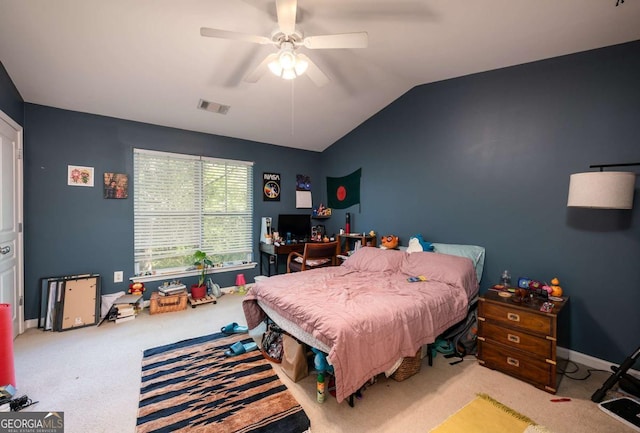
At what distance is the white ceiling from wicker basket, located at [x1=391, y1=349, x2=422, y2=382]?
274cm

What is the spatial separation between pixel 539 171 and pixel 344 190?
8.88 ft

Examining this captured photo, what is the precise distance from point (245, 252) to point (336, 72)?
309cm

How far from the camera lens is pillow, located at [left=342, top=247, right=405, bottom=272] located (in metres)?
3.10

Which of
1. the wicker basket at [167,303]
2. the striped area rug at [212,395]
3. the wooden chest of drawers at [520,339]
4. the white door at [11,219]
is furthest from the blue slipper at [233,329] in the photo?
the wooden chest of drawers at [520,339]

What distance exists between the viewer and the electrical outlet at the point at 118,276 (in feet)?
11.0

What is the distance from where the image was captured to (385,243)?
364cm

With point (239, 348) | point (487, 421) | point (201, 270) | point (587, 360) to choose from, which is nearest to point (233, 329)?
point (239, 348)

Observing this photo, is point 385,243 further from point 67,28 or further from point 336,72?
point 67,28

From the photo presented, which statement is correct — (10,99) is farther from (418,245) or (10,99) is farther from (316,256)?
(418,245)

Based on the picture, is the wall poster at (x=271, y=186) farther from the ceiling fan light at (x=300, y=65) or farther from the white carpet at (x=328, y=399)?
the ceiling fan light at (x=300, y=65)

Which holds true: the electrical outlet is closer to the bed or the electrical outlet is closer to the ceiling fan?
the bed

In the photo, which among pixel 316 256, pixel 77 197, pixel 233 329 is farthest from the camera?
pixel 316 256

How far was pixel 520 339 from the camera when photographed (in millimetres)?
2096

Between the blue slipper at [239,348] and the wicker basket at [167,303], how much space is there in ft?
4.63
